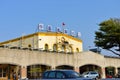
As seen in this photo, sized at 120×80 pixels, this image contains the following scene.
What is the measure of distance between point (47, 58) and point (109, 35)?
1575 centimetres

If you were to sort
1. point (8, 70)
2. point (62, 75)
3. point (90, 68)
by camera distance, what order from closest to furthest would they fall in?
1. point (62, 75)
2. point (8, 70)
3. point (90, 68)

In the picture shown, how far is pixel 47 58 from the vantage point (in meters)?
53.7

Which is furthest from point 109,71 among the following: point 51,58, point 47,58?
point 47,58

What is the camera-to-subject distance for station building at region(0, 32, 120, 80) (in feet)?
161

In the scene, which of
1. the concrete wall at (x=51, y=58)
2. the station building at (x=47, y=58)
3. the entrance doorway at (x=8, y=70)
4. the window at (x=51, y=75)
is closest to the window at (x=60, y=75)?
the window at (x=51, y=75)

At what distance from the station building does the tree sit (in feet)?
8.59

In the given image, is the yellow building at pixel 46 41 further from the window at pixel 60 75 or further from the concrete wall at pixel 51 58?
the window at pixel 60 75

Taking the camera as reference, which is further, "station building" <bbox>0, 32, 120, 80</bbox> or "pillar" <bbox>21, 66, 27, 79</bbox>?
"pillar" <bbox>21, 66, 27, 79</bbox>

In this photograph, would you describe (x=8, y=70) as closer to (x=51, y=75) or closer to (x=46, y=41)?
(x=46, y=41)

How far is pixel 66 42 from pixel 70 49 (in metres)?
3.15

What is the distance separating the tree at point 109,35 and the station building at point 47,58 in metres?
2.62

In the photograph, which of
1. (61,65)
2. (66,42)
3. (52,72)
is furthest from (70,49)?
(52,72)

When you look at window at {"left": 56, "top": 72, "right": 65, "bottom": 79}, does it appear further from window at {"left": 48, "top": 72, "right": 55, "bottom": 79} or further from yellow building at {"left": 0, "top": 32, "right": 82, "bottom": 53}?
yellow building at {"left": 0, "top": 32, "right": 82, "bottom": 53}

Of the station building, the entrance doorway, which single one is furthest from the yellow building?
the entrance doorway
